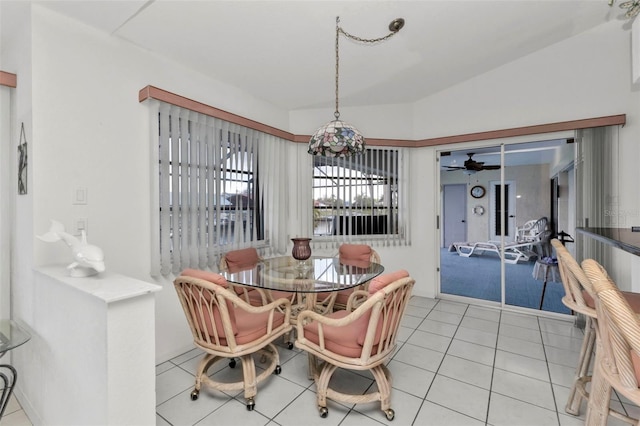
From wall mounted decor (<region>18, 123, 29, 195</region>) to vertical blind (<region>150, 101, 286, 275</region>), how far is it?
0.75 m

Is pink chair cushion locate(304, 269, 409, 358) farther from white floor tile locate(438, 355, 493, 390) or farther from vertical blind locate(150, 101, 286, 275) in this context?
vertical blind locate(150, 101, 286, 275)

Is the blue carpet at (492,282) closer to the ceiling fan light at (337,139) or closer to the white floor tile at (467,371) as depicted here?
the white floor tile at (467,371)

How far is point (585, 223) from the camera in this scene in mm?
3041

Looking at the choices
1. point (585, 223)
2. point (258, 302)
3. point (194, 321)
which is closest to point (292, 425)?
point (194, 321)

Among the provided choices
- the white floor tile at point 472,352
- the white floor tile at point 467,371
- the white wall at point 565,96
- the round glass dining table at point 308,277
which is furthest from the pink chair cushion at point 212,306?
the white wall at point 565,96

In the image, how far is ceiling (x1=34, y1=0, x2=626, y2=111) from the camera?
6.87 ft

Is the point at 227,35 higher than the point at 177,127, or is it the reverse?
the point at 227,35

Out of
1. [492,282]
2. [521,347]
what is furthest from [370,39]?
[492,282]

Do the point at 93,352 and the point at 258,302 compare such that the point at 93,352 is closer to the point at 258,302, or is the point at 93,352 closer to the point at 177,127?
the point at 258,302

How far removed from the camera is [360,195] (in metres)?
4.04

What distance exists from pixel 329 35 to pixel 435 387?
2.88m

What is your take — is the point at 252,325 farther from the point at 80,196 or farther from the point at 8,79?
the point at 8,79

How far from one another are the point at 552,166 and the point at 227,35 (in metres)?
3.86

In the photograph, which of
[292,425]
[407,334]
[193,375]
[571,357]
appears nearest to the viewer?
[292,425]
